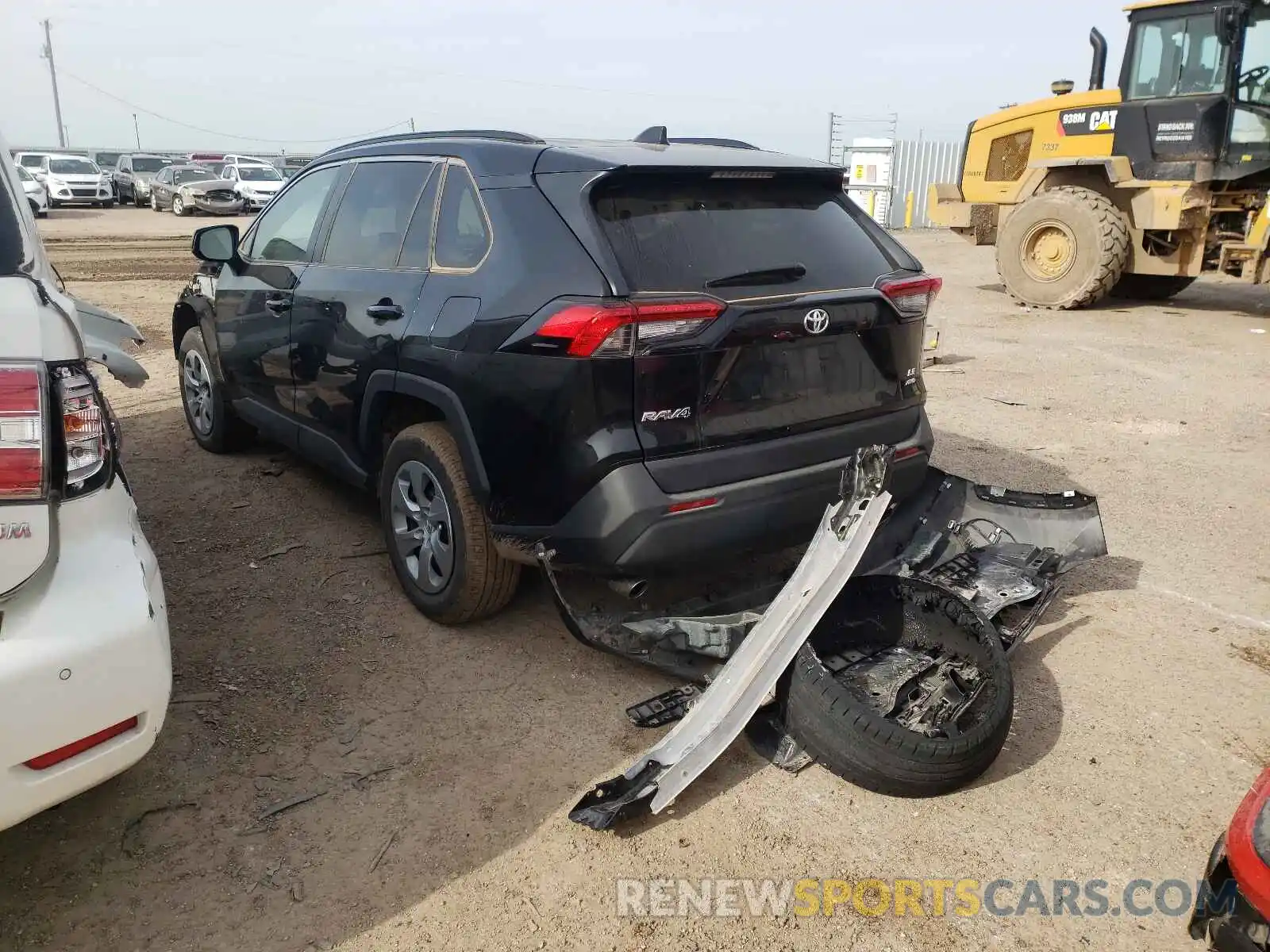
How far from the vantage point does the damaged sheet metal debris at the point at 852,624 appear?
2.77m

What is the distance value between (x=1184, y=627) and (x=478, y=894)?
2977 mm

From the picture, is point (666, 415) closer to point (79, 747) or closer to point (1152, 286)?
point (79, 747)

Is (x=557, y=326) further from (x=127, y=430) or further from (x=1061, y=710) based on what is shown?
(x=127, y=430)

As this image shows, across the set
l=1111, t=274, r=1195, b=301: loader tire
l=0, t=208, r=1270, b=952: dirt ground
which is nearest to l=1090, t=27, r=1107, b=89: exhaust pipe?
l=1111, t=274, r=1195, b=301: loader tire

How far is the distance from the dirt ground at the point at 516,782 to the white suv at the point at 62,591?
0.57 m

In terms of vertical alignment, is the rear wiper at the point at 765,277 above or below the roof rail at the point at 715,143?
below

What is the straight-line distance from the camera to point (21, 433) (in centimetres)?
197

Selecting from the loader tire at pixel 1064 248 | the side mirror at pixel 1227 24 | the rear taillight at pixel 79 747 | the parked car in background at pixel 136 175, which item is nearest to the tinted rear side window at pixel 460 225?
the rear taillight at pixel 79 747

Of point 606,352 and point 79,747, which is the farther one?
point 606,352

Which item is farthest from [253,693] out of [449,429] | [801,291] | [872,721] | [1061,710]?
[1061,710]

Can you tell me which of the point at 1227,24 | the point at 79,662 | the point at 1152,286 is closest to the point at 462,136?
the point at 79,662

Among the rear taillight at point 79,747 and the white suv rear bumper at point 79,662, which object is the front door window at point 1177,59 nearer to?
the white suv rear bumper at point 79,662

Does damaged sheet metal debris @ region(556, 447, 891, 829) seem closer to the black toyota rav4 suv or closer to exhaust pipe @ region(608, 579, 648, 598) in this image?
the black toyota rav4 suv

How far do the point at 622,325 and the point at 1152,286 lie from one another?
12.2 meters
